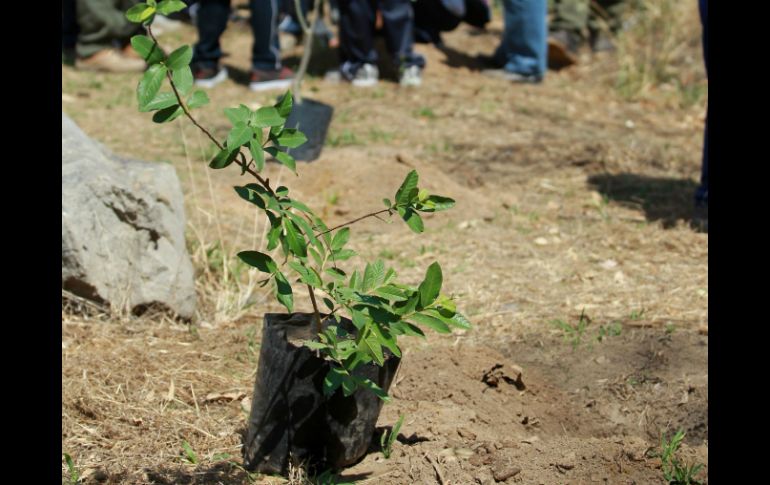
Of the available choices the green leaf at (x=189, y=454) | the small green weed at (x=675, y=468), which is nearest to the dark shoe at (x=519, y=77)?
the small green weed at (x=675, y=468)

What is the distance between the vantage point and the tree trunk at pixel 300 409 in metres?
2.39

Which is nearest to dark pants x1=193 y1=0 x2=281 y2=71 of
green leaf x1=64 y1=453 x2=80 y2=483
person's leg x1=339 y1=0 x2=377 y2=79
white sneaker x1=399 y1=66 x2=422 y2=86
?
person's leg x1=339 y1=0 x2=377 y2=79

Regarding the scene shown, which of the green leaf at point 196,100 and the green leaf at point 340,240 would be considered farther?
the green leaf at point 340,240

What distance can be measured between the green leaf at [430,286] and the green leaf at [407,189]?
0.20 meters

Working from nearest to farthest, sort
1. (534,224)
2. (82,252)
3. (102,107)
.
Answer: (82,252)
(534,224)
(102,107)

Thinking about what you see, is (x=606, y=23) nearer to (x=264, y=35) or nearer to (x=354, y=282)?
(x=264, y=35)

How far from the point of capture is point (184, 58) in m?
2.00

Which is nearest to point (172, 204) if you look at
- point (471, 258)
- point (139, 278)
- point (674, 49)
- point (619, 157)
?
point (139, 278)

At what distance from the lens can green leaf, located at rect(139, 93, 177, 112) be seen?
6.51 feet

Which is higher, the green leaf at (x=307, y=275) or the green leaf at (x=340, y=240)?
the green leaf at (x=340, y=240)

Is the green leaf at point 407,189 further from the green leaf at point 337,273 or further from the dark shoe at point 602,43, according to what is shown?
the dark shoe at point 602,43
